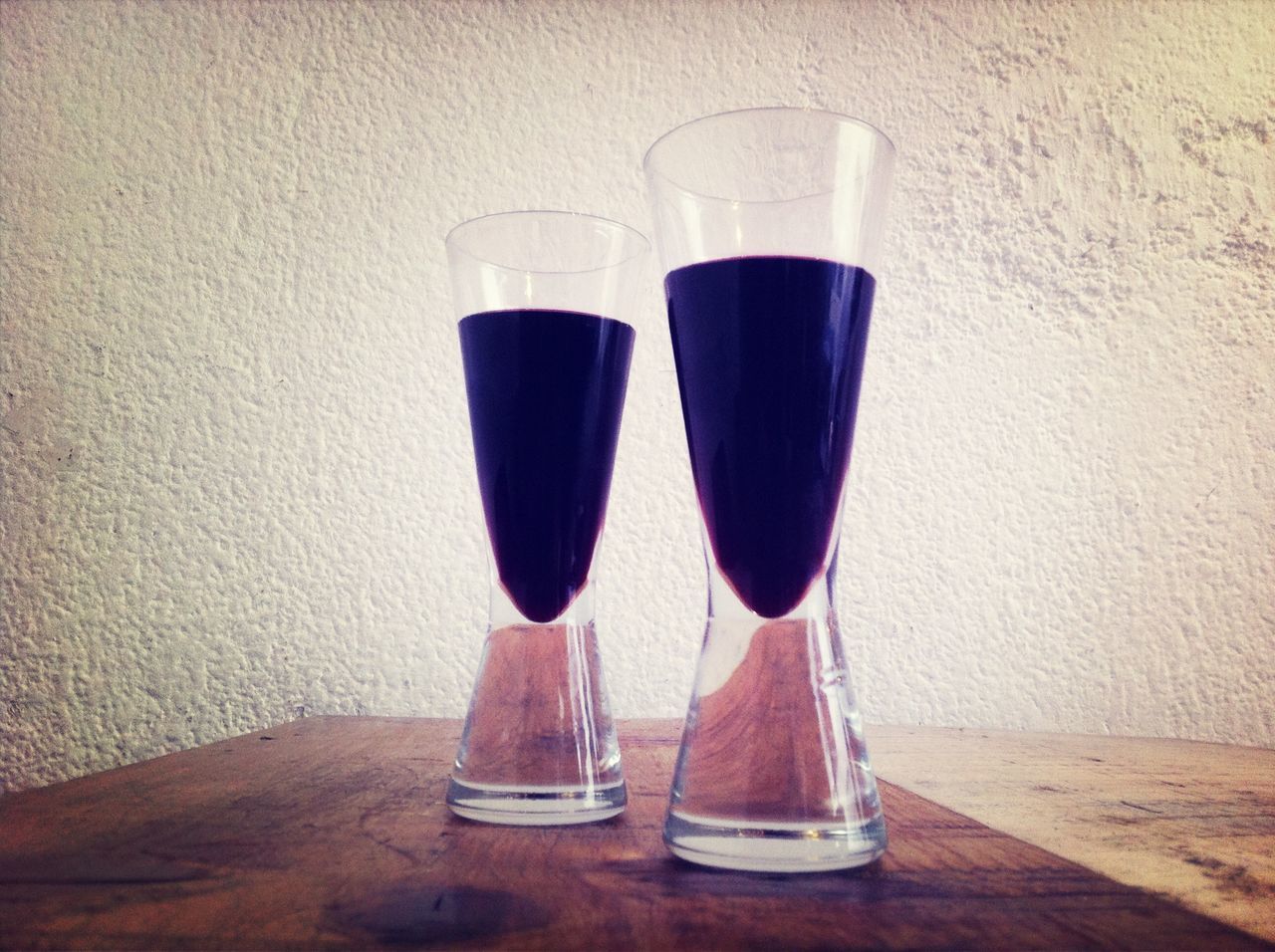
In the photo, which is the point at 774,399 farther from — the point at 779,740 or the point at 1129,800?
the point at 1129,800

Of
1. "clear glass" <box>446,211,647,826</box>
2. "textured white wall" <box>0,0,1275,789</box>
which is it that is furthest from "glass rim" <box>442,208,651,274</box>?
"textured white wall" <box>0,0,1275,789</box>

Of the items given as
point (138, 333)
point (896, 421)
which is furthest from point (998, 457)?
point (138, 333)

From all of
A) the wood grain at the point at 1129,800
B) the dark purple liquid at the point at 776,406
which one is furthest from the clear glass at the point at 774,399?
the wood grain at the point at 1129,800

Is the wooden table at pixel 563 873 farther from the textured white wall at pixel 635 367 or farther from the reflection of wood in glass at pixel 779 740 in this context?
the textured white wall at pixel 635 367

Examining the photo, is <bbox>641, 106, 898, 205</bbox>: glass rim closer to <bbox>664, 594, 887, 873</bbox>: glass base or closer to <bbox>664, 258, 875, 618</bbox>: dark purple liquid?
<bbox>664, 258, 875, 618</bbox>: dark purple liquid

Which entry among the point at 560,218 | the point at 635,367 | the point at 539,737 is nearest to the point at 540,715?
the point at 539,737

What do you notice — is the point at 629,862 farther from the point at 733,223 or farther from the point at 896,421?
the point at 896,421

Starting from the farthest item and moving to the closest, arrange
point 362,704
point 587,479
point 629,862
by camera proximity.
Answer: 1. point 362,704
2. point 587,479
3. point 629,862
